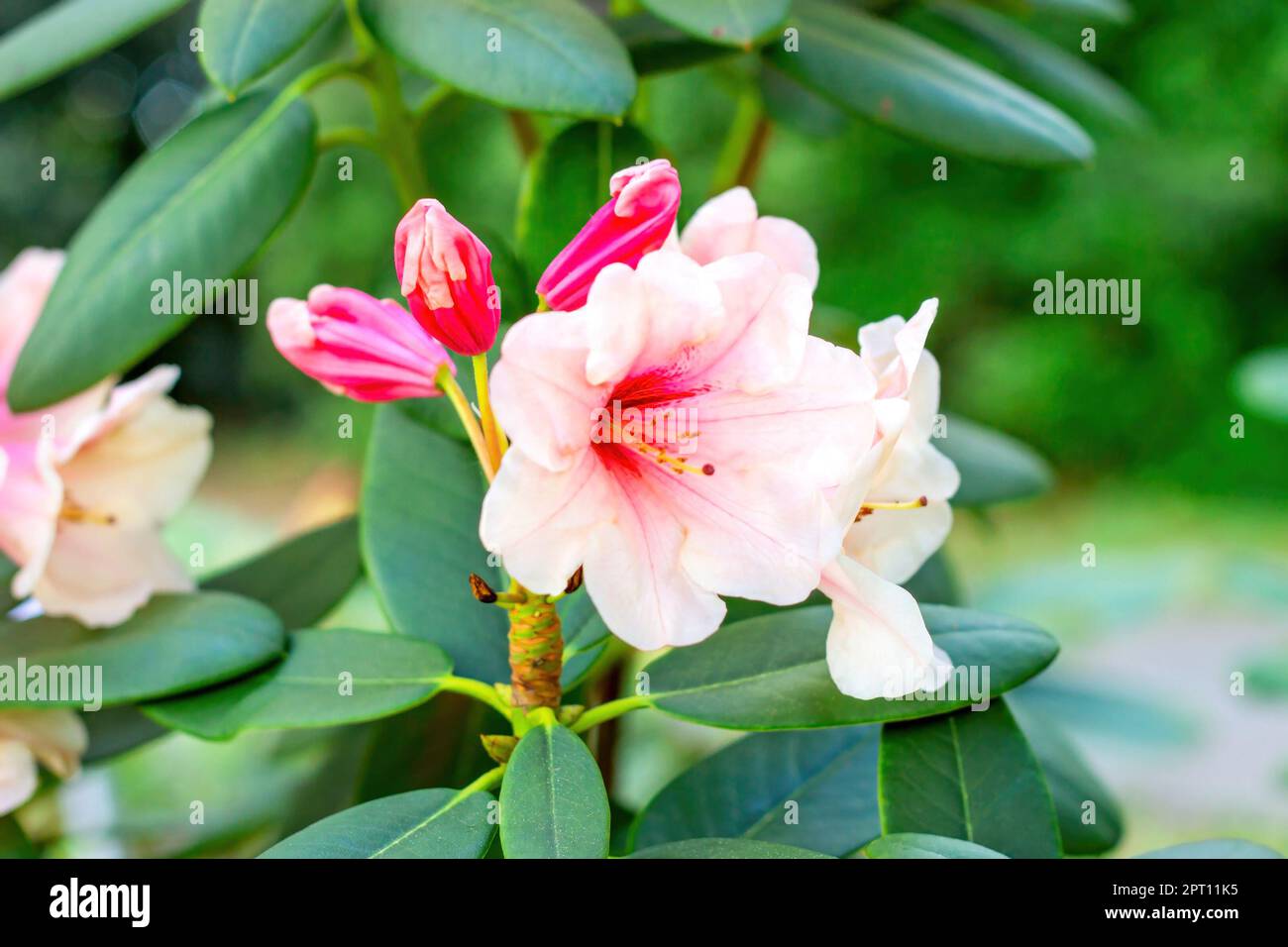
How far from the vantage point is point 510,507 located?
442 millimetres

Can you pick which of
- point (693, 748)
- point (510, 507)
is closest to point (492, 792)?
point (510, 507)

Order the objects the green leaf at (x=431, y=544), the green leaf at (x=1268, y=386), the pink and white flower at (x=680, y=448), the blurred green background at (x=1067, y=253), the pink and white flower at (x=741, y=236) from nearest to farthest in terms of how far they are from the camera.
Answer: the pink and white flower at (x=680, y=448)
the pink and white flower at (x=741, y=236)
the green leaf at (x=431, y=544)
the green leaf at (x=1268, y=386)
the blurred green background at (x=1067, y=253)

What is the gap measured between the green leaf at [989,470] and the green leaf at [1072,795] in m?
0.18

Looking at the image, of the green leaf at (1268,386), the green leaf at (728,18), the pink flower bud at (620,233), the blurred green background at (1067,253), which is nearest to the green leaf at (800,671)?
the pink flower bud at (620,233)

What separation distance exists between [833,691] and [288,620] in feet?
1.38

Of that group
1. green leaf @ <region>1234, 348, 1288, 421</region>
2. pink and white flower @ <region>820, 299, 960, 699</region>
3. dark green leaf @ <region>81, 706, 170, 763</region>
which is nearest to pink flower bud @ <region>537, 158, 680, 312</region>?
pink and white flower @ <region>820, 299, 960, 699</region>

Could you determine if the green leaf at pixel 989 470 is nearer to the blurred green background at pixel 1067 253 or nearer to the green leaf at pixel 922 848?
the green leaf at pixel 922 848

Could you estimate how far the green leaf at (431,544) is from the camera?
651mm

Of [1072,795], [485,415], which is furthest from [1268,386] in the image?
[485,415]

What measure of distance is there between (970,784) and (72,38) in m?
0.75

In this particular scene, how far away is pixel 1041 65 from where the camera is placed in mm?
1030

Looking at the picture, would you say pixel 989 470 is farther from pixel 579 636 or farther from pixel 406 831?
pixel 406 831

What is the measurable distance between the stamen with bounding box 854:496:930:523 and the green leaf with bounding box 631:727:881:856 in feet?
0.60

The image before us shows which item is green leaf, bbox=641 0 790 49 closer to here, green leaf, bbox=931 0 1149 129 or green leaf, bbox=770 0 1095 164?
green leaf, bbox=770 0 1095 164
